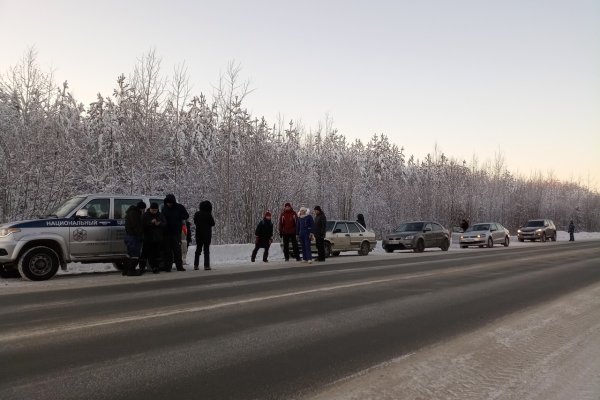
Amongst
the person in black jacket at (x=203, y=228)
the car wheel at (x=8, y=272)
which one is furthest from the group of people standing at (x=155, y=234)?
the car wheel at (x=8, y=272)

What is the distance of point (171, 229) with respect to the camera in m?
13.6

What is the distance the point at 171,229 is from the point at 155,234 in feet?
1.73

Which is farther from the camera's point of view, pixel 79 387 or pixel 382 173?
pixel 382 173

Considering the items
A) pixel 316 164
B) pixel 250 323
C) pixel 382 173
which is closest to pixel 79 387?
pixel 250 323

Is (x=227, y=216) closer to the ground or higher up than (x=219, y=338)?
higher up

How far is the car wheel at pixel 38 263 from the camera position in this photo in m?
11.5

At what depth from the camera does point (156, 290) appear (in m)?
9.96

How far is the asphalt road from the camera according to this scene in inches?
176

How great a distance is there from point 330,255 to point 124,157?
12.5m

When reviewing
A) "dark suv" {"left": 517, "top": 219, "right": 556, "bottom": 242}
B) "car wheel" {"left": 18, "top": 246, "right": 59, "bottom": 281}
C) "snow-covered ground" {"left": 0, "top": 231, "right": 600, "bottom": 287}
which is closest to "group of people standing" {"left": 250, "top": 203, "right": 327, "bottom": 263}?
"snow-covered ground" {"left": 0, "top": 231, "right": 600, "bottom": 287}

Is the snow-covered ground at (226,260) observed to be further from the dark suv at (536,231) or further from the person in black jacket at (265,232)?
the dark suv at (536,231)

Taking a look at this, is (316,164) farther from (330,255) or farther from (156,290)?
(156,290)

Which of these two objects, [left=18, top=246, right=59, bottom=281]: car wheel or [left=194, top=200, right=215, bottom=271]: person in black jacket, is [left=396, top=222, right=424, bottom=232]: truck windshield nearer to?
[left=194, top=200, right=215, bottom=271]: person in black jacket

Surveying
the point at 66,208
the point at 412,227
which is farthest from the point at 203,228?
the point at 412,227
